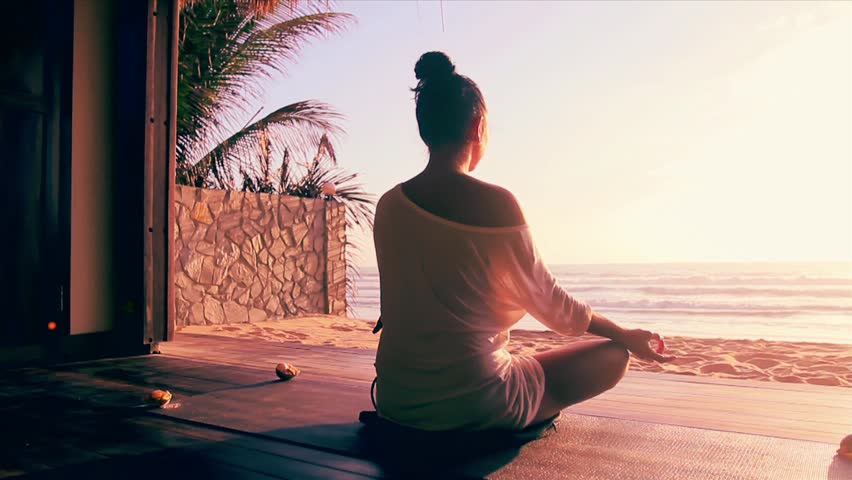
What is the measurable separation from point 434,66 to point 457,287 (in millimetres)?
531

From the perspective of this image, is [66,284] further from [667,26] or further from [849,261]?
[849,261]

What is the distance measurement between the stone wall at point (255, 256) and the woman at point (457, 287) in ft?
16.8

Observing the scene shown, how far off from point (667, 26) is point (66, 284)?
19.1 metres

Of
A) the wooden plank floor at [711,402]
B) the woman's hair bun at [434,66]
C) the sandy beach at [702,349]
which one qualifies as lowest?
the sandy beach at [702,349]

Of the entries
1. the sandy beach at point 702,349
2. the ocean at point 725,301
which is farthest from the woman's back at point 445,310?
the ocean at point 725,301

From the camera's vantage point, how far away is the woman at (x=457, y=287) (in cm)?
140

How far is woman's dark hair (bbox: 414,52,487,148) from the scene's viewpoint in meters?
1.46

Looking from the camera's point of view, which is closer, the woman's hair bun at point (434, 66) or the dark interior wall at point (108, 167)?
the woman's hair bun at point (434, 66)

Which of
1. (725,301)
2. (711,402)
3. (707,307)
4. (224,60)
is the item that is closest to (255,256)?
(224,60)

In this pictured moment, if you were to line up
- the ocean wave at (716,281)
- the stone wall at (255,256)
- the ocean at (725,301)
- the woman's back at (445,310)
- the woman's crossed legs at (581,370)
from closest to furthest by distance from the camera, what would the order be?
the woman's back at (445,310)
the woman's crossed legs at (581,370)
the stone wall at (255,256)
the ocean at (725,301)
the ocean wave at (716,281)

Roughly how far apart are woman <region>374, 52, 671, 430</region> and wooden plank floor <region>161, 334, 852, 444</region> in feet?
2.16

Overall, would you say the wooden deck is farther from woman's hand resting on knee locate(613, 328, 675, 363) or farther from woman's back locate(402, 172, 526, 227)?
woman's back locate(402, 172, 526, 227)

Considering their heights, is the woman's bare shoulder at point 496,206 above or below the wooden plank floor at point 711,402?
above

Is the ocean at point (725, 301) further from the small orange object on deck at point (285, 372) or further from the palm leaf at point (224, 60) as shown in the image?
the small orange object on deck at point (285, 372)
